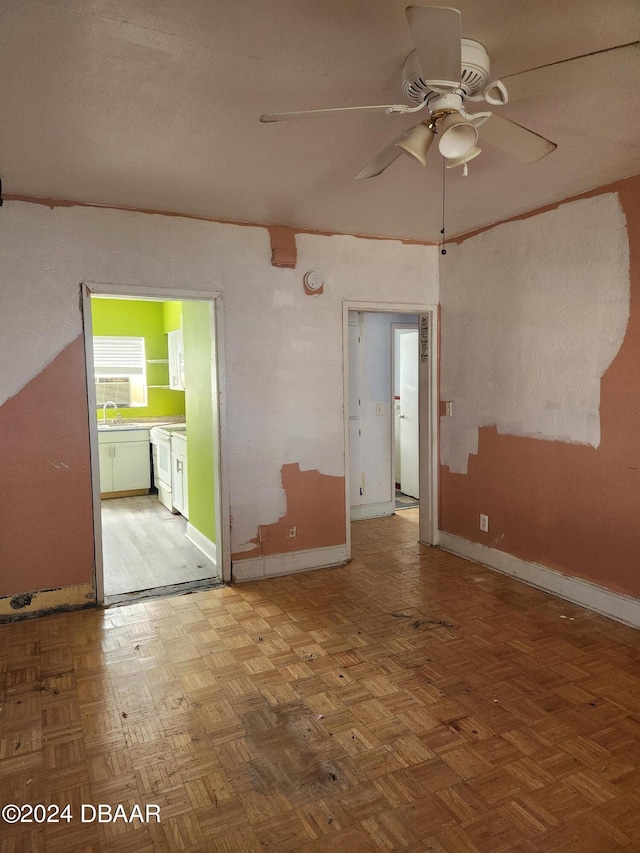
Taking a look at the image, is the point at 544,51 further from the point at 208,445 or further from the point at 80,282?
the point at 208,445

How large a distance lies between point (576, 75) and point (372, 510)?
4.37 meters

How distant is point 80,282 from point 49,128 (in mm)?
1195

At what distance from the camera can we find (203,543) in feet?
15.5

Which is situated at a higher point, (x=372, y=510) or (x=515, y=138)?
(x=515, y=138)

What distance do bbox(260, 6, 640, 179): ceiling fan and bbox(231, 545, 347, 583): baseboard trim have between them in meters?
2.88

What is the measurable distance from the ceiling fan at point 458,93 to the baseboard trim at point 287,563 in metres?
2.88

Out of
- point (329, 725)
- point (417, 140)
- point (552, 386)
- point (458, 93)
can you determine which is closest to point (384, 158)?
point (417, 140)

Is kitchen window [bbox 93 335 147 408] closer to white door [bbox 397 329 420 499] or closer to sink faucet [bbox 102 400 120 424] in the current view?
sink faucet [bbox 102 400 120 424]

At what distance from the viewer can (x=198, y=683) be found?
271cm

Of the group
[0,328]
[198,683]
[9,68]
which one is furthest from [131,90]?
[198,683]

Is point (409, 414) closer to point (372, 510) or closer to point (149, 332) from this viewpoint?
point (372, 510)

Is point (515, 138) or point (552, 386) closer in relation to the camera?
point (515, 138)

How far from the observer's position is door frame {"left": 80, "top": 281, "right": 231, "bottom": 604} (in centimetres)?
358

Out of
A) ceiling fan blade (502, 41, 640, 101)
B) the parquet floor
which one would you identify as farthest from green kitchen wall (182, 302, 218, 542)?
ceiling fan blade (502, 41, 640, 101)
